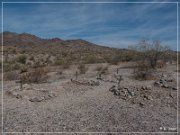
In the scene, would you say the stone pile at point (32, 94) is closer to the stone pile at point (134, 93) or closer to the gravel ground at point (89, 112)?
the gravel ground at point (89, 112)

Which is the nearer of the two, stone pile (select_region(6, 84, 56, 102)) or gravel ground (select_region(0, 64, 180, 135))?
gravel ground (select_region(0, 64, 180, 135))

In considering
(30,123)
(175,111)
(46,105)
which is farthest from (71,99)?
→ (175,111)

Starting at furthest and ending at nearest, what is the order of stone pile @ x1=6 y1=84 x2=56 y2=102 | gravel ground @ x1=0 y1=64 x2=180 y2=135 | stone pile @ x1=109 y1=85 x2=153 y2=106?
stone pile @ x1=6 y1=84 x2=56 y2=102
stone pile @ x1=109 y1=85 x2=153 y2=106
gravel ground @ x1=0 y1=64 x2=180 y2=135

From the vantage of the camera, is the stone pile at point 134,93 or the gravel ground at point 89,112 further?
the stone pile at point 134,93

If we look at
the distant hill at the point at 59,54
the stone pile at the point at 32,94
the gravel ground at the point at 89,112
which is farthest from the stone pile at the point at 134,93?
the distant hill at the point at 59,54

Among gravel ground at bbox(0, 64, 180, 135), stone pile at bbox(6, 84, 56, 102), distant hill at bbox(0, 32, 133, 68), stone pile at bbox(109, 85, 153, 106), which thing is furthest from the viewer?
distant hill at bbox(0, 32, 133, 68)

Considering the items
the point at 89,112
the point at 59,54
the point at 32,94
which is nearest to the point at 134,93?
the point at 89,112

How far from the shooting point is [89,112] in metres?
10.0

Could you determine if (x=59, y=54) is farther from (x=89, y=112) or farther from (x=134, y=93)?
(x=89, y=112)

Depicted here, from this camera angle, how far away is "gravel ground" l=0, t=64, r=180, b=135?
28.1ft

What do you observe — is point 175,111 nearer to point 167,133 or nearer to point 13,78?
point 167,133

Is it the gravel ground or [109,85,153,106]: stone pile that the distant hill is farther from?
the gravel ground

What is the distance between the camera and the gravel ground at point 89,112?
8562mm

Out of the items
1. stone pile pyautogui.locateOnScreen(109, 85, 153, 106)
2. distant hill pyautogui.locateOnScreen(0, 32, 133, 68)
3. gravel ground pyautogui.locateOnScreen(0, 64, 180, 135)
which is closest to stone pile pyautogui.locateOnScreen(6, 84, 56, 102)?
gravel ground pyautogui.locateOnScreen(0, 64, 180, 135)
